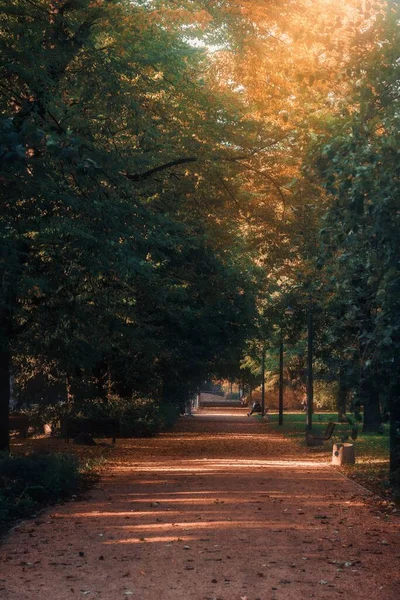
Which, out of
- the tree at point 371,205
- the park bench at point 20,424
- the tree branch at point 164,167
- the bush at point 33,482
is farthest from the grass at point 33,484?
the park bench at point 20,424

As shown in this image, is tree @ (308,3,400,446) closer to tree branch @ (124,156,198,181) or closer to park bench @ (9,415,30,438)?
tree branch @ (124,156,198,181)

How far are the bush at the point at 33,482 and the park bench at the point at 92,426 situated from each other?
1594 centimetres

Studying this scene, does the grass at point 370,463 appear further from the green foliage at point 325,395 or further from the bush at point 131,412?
the green foliage at point 325,395

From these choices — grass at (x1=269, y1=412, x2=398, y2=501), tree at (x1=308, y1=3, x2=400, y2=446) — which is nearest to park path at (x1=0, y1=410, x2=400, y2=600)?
grass at (x1=269, y1=412, x2=398, y2=501)

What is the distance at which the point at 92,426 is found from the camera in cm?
3434

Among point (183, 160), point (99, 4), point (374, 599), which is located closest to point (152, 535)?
point (374, 599)

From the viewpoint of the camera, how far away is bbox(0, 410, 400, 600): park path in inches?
367

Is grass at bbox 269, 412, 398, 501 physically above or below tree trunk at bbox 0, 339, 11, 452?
below

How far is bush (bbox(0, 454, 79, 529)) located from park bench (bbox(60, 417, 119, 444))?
15.9 m

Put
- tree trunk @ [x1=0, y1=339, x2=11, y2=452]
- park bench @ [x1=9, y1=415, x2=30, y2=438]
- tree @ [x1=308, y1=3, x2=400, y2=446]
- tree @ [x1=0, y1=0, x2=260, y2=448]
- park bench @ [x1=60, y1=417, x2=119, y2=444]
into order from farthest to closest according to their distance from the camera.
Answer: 1. park bench @ [x1=9, y1=415, x2=30, y2=438]
2. park bench @ [x1=60, y1=417, x2=119, y2=444]
3. tree trunk @ [x1=0, y1=339, x2=11, y2=452]
4. tree @ [x1=0, y1=0, x2=260, y2=448]
5. tree @ [x1=308, y1=3, x2=400, y2=446]

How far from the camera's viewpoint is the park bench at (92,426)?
1350 inches

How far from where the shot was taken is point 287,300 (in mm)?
44656

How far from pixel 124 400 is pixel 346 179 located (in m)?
29.0

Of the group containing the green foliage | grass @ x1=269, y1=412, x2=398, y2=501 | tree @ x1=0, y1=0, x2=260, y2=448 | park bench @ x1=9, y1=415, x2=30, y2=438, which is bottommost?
grass @ x1=269, y1=412, x2=398, y2=501
